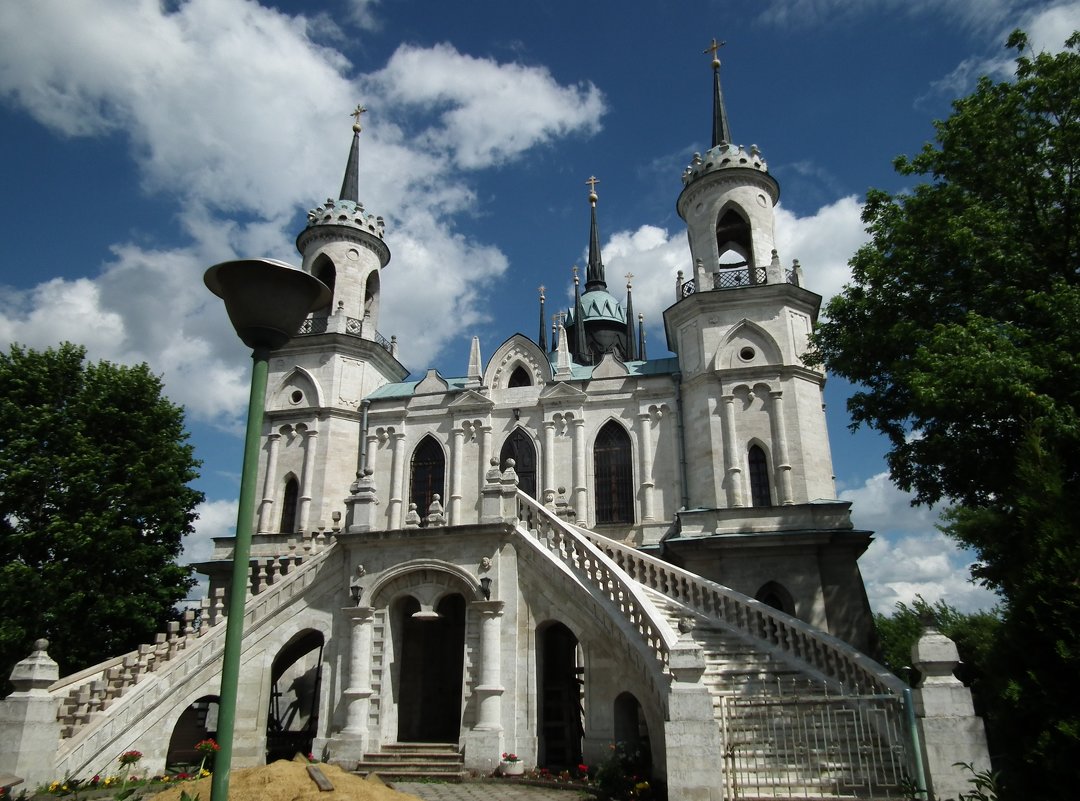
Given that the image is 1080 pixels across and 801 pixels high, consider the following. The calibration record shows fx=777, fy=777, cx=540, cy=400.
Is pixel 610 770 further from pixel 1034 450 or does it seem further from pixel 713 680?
pixel 1034 450

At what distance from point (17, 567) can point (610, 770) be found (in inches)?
671

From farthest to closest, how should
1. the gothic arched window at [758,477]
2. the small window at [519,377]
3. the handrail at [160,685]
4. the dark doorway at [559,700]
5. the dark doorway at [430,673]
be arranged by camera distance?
1. the small window at [519,377]
2. the gothic arched window at [758,477]
3. the dark doorway at [430,673]
4. the dark doorway at [559,700]
5. the handrail at [160,685]

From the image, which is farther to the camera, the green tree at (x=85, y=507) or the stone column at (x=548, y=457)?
the stone column at (x=548, y=457)

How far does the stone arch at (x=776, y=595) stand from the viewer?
67.6 ft

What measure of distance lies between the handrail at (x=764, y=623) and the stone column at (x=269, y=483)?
44.8 ft

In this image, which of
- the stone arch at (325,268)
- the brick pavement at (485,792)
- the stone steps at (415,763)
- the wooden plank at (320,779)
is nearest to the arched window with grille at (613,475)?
the stone steps at (415,763)

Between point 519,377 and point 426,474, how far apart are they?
16.2 ft

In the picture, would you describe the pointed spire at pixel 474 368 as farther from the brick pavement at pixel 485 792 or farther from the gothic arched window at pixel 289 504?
the brick pavement at pixel 485 792

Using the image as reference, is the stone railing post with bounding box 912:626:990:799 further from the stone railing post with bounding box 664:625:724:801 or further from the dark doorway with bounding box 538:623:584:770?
the dark doorway with bounding box 538:623:584:770

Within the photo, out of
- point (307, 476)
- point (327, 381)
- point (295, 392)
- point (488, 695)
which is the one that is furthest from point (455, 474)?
point (488, 695)

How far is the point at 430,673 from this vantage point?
70.8 ft

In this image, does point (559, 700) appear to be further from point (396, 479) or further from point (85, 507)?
point (85, 507)

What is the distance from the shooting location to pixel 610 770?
13617 mm

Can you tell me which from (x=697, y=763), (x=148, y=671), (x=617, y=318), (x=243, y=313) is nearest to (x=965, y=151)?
(x=697, y=763)
